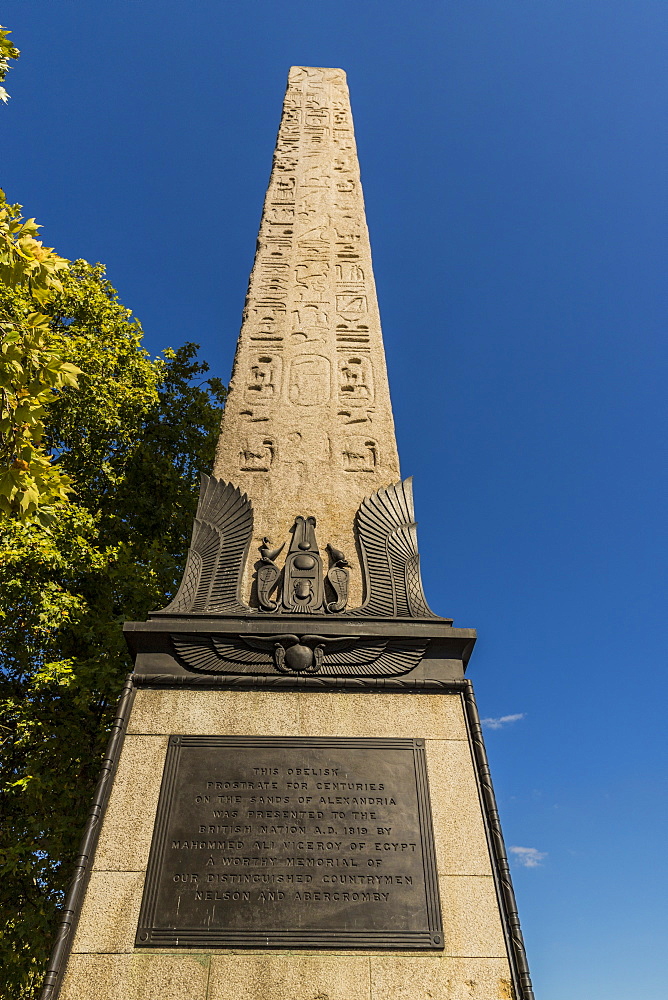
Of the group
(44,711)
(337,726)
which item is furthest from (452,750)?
(44,711)

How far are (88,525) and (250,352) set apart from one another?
444cm

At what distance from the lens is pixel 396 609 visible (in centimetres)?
441

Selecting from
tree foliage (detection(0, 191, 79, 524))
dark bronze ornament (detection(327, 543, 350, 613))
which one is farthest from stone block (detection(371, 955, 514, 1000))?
tree foliage (detection(0, 191, 79, 524))

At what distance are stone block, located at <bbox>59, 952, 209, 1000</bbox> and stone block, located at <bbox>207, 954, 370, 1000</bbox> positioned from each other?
84 mm

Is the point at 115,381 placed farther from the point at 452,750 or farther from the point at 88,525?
the point at 452,750

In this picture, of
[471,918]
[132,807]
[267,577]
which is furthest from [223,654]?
[471,918]

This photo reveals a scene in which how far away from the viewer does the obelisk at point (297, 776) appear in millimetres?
3043

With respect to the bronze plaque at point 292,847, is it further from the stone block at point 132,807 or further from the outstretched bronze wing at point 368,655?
the outstretched bronze wing at point 368,655

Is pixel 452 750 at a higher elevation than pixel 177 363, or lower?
lower

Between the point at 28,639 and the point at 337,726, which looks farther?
the point at 28,639

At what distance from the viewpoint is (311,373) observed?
241 inches

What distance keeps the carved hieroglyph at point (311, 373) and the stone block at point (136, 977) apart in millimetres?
2081

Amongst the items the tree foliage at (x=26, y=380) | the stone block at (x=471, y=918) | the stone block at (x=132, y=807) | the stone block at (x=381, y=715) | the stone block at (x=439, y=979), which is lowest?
the stone block at (x=439, y=979)

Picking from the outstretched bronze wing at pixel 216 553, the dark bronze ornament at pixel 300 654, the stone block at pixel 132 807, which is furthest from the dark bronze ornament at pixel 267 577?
the stone block at pixel 132 807
